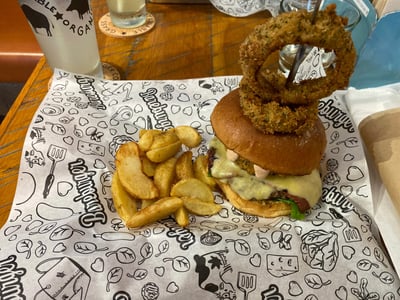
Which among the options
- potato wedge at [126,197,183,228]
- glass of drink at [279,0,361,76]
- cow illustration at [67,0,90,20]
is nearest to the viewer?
potato wedge at [126,197,183,228]

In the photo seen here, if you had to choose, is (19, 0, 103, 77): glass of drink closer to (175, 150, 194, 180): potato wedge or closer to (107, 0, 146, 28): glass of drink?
(107, 0, 146, 28): glass of drink

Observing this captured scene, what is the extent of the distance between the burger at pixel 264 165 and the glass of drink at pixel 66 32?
0.76m

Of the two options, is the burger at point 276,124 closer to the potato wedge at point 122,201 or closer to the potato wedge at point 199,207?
the potato wedge at point 199,207

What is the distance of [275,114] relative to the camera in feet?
4.33

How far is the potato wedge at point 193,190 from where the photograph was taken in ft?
4.74

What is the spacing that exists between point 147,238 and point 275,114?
2.00 feet

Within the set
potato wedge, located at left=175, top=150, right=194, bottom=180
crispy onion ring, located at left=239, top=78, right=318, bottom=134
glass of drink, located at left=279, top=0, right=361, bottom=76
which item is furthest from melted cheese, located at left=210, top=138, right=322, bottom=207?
glass of drink, located at left=279, top=0, right=361, bottom=76

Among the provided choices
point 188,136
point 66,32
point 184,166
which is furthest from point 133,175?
point 66,32

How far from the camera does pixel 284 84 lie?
1323 millimetres

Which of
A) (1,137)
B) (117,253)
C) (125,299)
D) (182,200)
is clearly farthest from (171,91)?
(125,299)

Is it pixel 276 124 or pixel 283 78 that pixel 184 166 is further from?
pixel 283 78

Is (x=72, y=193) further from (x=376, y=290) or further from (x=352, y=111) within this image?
(x=352, y=111)

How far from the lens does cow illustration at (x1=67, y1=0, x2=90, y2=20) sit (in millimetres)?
1604

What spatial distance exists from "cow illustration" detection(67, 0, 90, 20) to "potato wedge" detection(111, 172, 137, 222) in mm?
768
